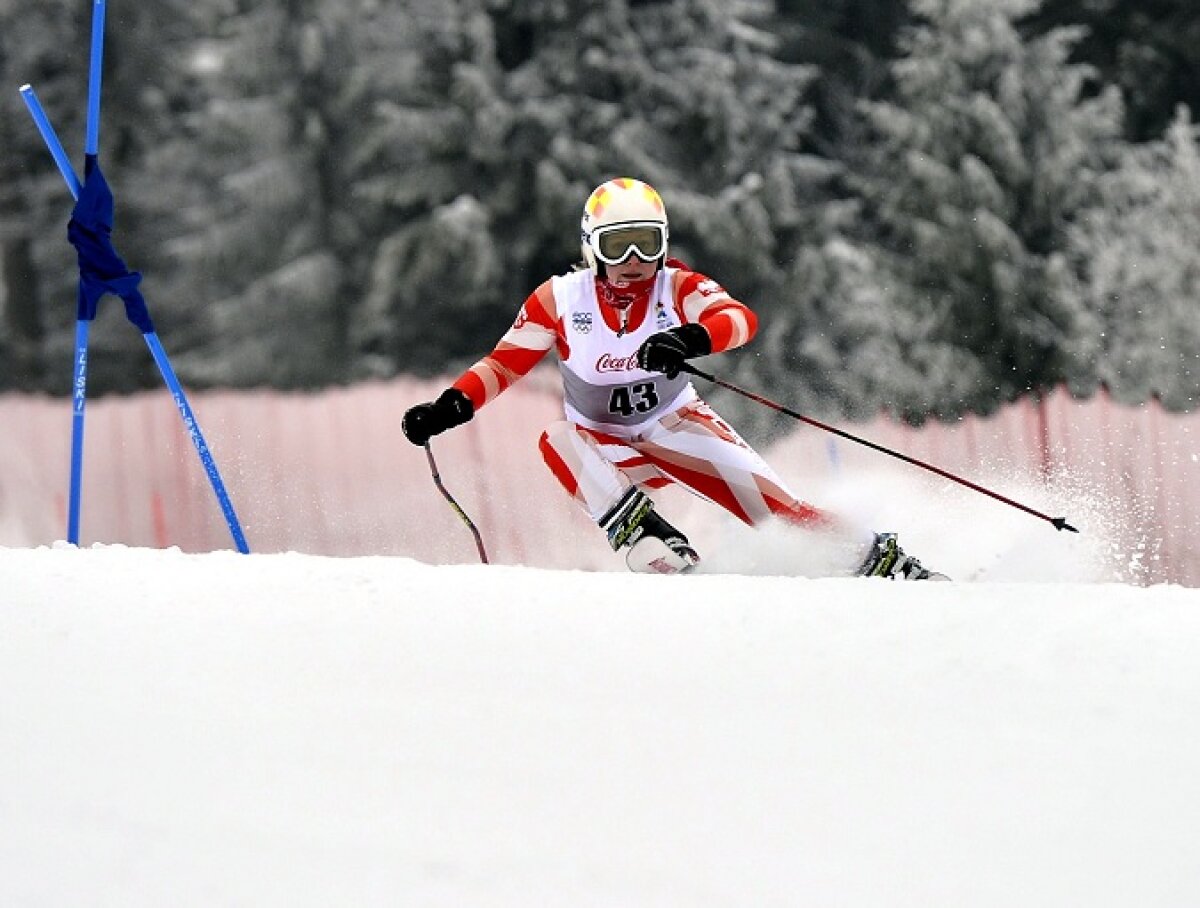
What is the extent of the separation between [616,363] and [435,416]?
648 mm

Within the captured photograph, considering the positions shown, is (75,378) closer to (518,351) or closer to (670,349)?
(518,351)

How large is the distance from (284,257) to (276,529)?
41.5ft

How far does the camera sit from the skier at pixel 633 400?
6.07m

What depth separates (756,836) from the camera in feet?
9.59

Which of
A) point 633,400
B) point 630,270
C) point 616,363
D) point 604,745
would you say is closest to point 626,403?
point 633,400

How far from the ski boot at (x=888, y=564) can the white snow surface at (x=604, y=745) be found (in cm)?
163

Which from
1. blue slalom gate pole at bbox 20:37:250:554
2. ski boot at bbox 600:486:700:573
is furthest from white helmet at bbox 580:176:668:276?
blue slalom gate pole at bbox 20:37:250:554

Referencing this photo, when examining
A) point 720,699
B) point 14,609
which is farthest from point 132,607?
point 720,699

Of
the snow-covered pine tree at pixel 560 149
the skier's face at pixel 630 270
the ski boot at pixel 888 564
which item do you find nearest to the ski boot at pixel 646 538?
the ski boot at pixel 888 564

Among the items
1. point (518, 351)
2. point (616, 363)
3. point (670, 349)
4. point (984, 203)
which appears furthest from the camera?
point (984, 203)

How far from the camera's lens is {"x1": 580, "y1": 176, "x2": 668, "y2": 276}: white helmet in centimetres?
607

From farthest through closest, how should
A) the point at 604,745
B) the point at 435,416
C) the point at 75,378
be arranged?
1. the point at 75,378
2. the point at 435,416
3. the point at 604,745

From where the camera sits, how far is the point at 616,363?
628cm

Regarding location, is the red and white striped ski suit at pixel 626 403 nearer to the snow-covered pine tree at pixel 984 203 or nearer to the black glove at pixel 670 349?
the black glove at pixel 670 349
